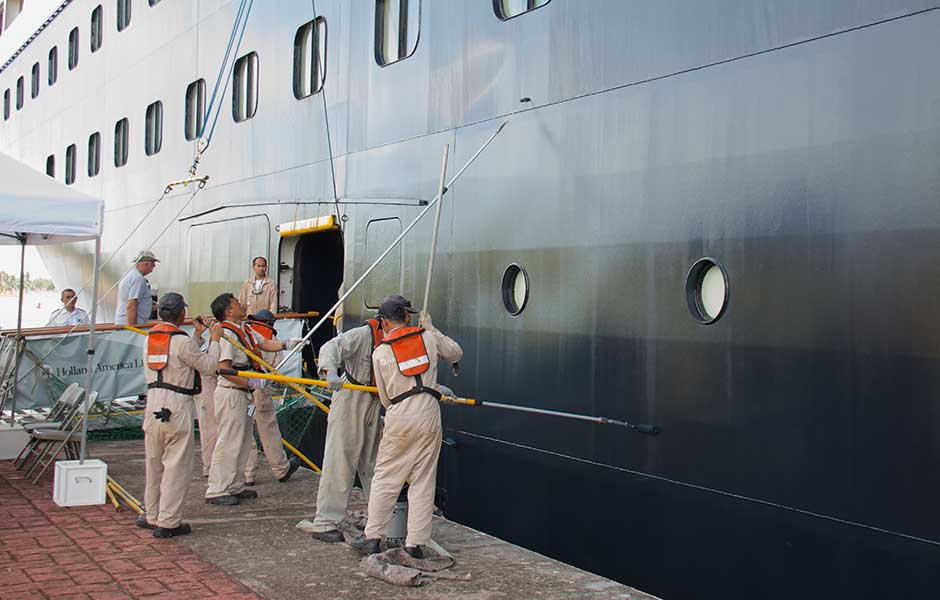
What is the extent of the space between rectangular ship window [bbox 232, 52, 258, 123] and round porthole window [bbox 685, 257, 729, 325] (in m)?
7.28

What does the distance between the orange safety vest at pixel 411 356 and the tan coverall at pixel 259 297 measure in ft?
14.6

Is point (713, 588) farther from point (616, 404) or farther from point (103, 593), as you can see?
point (103, 593)

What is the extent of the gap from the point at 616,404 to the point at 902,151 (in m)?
2.32

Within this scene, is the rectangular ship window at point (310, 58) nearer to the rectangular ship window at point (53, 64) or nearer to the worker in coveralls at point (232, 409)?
the worker in coveralls at point (232, 409)

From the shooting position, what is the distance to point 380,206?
8922 millimetres

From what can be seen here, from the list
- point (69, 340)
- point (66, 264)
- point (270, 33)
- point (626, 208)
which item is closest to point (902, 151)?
point (626, 208)

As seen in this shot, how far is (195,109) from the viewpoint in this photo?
13.4 metres

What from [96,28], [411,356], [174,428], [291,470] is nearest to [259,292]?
[291,470]

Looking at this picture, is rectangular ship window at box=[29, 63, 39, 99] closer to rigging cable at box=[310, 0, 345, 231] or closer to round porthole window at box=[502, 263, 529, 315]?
rigging cable at box=[310, 0, 345, 231]

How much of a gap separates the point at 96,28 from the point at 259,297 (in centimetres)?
1105

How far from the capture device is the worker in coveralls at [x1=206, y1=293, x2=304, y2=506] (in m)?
7.84

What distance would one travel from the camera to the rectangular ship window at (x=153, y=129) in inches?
581

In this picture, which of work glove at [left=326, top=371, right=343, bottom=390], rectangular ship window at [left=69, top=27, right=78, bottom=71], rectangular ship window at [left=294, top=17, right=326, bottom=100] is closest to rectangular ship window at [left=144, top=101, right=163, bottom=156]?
rectangular ship window at [left=294, top=17, right=326, bottom=100]

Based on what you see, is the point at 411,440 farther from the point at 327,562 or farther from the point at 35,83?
the point at 35,83
